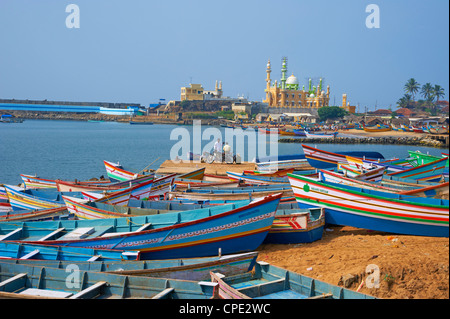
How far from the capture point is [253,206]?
11.5 meters

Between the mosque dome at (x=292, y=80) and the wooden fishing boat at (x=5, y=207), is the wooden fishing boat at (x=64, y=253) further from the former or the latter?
the mosque dome at (x=292, y=80)

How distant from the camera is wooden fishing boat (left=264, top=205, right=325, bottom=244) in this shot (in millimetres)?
12836

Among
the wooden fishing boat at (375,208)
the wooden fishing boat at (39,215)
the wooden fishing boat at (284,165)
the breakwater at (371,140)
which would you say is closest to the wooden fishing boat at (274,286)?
the wooden fishing boat at (375,208)

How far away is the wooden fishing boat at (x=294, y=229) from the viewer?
12836mm

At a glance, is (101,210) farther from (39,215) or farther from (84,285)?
(84,285)

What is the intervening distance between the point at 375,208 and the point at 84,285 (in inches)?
304

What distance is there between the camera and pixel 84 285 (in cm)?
847

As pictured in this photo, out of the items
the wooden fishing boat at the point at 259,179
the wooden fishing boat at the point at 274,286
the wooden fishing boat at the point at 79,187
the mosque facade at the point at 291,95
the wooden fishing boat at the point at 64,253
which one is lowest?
the wooden fishing boat at the point at 64,253

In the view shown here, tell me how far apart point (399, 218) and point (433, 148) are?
57.1 m

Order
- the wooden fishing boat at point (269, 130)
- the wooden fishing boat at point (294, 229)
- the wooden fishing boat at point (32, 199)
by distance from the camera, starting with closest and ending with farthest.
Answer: the wooden fishing boat at point (294, 229) < the wooden fishing boat at point (32, 199) < the wooden fishing boat at point (269, 130)

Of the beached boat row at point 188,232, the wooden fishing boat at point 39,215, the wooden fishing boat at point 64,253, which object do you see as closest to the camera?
the beached boat row at point 188,232

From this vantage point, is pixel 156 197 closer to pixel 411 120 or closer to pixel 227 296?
pixel 227 296

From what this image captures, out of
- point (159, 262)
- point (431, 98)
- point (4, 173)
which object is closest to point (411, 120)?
point (431, 98)

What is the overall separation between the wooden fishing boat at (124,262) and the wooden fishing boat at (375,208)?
5.24 m
